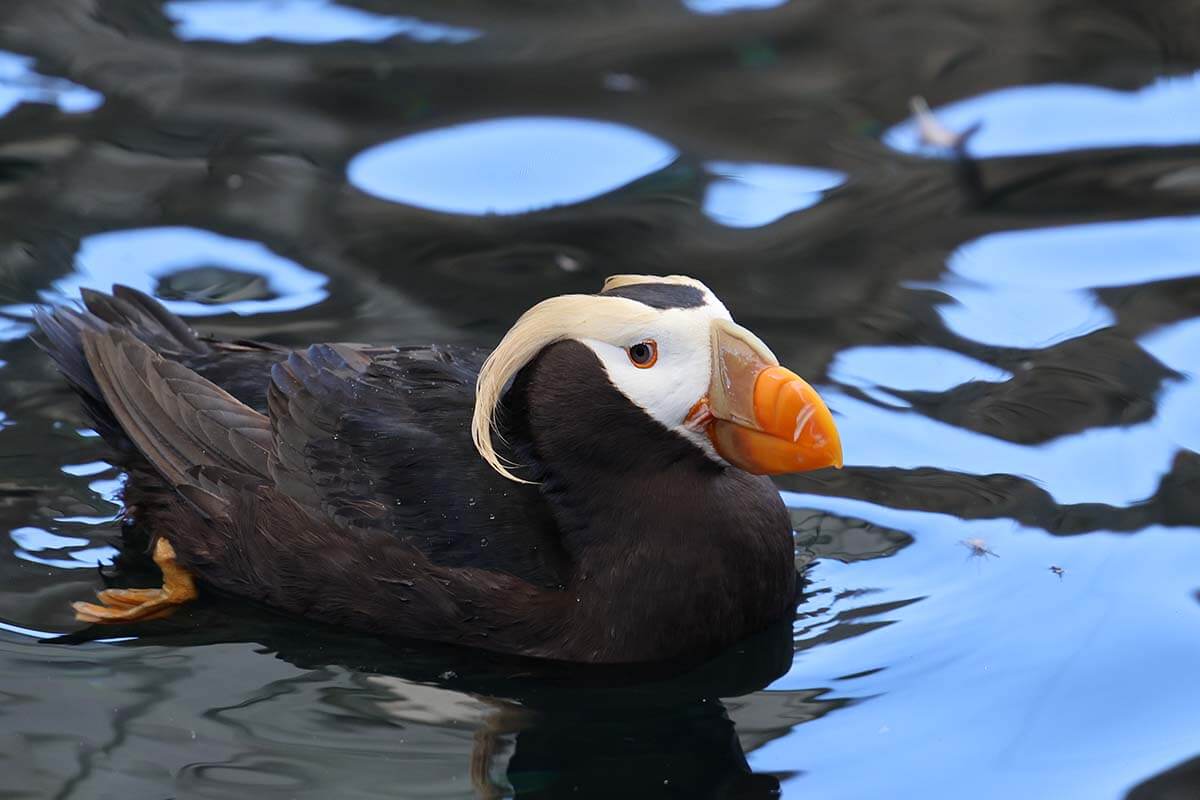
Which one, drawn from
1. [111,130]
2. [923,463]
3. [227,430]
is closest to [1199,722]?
[923,463]

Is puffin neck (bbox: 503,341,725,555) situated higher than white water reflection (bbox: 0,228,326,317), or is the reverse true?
white water reflection (bbox: 0,228,326,317)

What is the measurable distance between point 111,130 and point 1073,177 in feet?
11.7

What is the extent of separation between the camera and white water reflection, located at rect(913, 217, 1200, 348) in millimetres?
5516

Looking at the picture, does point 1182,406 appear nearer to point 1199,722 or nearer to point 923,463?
point 923,463

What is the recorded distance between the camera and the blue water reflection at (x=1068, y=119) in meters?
6.74

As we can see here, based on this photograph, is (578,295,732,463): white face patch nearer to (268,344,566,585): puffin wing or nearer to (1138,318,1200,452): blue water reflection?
(268,344,566,585): puffin wing

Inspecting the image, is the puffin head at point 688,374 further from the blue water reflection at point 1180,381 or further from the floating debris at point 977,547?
the blue water reflection at point 1180,381

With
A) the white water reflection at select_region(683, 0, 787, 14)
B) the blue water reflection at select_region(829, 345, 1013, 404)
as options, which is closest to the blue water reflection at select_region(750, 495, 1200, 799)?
the blue water reflection at select_region(829, 345, 1013, 404)

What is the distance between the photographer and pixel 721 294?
5750mm

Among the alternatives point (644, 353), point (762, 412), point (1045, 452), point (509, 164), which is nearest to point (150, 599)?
point (644, 353)

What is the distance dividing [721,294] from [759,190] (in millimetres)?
912

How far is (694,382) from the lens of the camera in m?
3.89

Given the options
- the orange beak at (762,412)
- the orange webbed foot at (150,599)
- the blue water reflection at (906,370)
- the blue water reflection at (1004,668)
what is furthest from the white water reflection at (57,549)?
the blue water reflection at (906,370)

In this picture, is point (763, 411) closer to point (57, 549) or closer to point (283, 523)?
point (283, 523)
